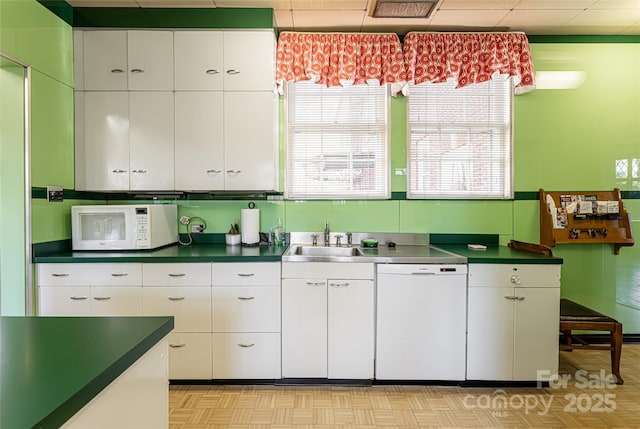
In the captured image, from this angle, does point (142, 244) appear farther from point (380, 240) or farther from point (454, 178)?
point (454, 178)

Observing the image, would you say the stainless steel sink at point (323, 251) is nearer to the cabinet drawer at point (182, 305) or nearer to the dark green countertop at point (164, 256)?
the dark green countertop at point (164, 256)

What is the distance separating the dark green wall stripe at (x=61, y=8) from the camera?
2.52 m

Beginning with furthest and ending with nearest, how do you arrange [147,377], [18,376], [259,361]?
[259,361], [147,377], [18,376]

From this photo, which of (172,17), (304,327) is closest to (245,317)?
(304,327)

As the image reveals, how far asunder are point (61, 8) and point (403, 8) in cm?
249

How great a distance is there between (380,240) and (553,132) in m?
1.79

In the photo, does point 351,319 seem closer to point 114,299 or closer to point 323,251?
point 323,251

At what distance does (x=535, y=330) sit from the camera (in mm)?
2457

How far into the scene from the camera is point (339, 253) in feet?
9.73

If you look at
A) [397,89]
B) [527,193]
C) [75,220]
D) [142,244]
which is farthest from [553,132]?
[75,220]

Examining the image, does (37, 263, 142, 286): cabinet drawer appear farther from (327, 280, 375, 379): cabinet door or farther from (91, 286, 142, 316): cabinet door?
(327, 280, 375, 379): cabinet door

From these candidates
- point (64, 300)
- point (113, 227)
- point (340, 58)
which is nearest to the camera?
→ point (64, 300)

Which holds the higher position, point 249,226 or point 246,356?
point 249,226

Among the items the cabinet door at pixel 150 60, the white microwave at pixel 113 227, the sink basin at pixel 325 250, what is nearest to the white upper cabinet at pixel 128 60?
the cabinet door at pixel 150 60
